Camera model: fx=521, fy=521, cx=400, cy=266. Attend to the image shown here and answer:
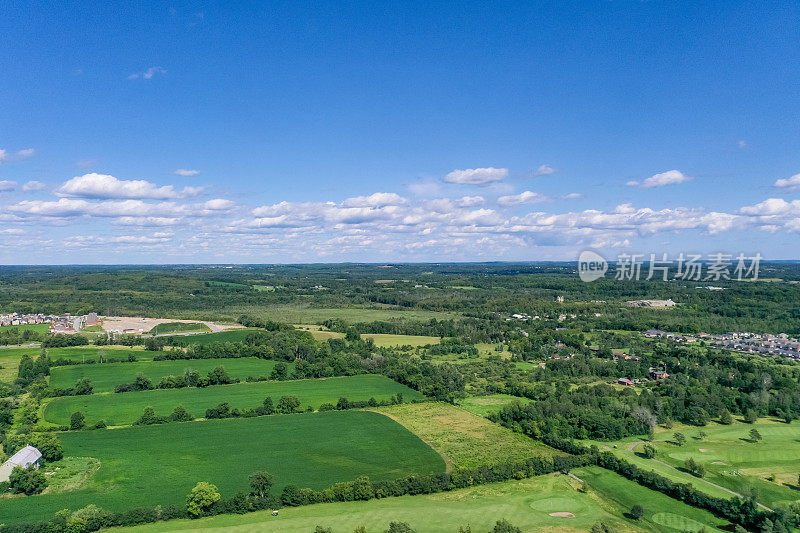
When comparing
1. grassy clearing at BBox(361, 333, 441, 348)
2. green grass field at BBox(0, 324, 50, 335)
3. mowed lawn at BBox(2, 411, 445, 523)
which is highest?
grassy clearing at BBox(361, 333, 441, 348)

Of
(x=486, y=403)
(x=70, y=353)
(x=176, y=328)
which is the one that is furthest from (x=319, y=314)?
(x=486, y=403)

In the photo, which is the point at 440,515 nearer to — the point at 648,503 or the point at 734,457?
the point at 648,503

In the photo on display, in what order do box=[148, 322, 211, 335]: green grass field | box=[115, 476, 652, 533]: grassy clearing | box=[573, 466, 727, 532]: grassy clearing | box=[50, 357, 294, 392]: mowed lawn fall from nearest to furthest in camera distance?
box=[115, 476, 652, 533]: grassy clearing, box=[573, 466, 727, 532]: grassy clearing, box=[50, 357, 294, 392]: mowed lawn, box=[148, 322, 211, 335]: green grass field

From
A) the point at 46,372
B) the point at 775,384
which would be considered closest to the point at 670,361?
the point at 775,384

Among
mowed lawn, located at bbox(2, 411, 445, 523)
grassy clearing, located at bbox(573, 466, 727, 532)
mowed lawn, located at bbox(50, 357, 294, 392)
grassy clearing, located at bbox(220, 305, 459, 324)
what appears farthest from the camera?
grassy clearing, located at bbox(220, 305, 459, 324)

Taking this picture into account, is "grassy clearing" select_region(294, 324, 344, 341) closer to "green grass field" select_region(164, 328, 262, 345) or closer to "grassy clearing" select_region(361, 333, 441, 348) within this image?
"grassy clearing" select_region(361, 333, 441, 348)

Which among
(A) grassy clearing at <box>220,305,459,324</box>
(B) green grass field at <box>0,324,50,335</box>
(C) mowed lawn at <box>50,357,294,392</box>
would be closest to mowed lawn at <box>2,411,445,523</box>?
(C) mowed lawn at <box>50,357,294,392</box>

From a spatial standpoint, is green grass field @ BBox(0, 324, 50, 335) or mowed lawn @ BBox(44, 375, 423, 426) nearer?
mowed lawn @ BBox(44, 375, 423, 426)
